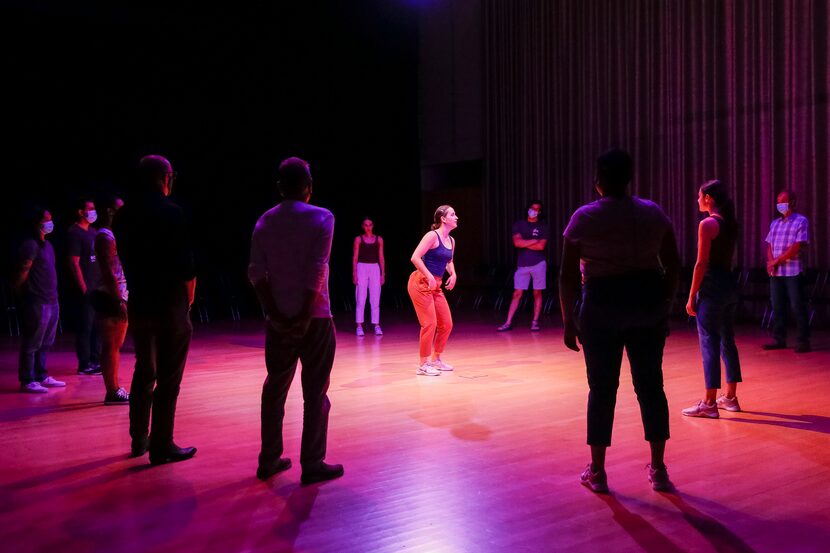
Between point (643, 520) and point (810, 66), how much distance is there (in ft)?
30.1

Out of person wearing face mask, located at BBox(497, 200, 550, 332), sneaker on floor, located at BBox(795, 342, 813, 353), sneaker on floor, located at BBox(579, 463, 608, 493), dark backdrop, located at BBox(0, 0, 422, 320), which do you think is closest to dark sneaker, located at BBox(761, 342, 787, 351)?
sneaker on floor, located at BBox(795, 342, 813, 353)

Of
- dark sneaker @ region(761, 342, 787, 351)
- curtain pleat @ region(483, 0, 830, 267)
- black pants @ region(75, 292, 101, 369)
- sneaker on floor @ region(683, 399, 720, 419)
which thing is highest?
curtain pleat @ region(483, 0, 830, 267)

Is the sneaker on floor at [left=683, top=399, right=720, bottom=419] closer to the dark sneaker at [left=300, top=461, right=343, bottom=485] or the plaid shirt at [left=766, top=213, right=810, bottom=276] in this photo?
the dark sneaker at [left=300, top=461, right=343, bottom=485]

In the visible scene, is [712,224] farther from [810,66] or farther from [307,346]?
[810,66]

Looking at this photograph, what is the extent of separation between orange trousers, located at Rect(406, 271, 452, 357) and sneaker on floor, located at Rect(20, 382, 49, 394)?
308 centimetres

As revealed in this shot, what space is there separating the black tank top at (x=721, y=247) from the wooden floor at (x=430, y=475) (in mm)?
1008

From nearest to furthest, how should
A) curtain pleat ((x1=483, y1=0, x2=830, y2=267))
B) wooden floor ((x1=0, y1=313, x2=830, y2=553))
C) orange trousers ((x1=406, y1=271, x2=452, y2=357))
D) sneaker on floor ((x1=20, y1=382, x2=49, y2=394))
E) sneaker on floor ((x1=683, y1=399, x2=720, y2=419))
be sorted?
wooden floor ((x1=0, y1=313, x2=830, y2=553)) < sneaker on floor ((x1=683, y1=399, x2=720, y2=419)) < sneaker on floor ((x1=20, y1=382, x2=49, y2=394)) < orange trousers ((x1=406, y1=271, x2=452, y2=357)) < curtain pleat ((x1=483, y1=0, x2=830, y2=267))

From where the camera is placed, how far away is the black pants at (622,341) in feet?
11.7

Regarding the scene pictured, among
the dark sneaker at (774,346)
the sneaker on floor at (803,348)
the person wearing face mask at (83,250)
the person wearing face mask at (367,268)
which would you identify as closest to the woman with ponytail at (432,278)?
the person wearing face mask at (83,250)

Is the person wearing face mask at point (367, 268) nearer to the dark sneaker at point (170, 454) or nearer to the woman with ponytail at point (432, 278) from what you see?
the woman with ponytail at point (432, 278)

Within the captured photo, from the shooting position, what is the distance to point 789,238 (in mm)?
8406

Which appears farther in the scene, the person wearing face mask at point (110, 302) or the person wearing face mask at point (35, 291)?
the person wearing face mask at point (35, 291)

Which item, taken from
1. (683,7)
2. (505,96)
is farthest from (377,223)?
(683,7)

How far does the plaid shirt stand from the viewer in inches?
328
